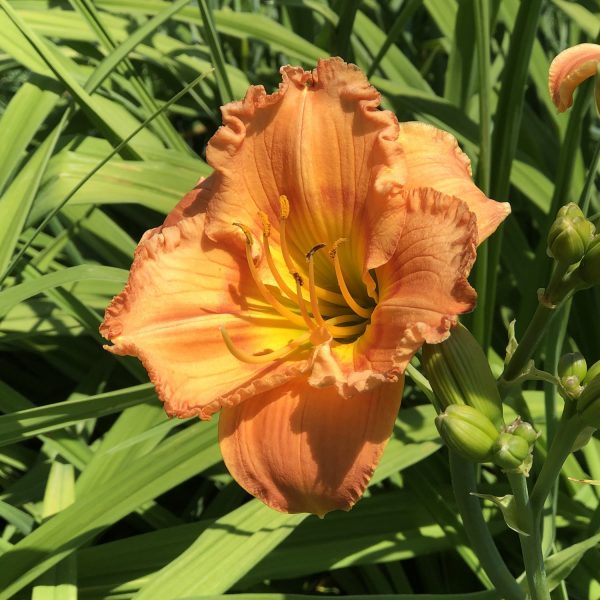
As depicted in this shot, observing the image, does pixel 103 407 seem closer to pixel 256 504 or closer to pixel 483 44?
pixel 256 504

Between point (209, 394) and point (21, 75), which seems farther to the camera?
point (21, 75)

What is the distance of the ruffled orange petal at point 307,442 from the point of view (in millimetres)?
829

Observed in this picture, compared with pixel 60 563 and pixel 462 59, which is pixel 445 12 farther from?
pixel 60 563

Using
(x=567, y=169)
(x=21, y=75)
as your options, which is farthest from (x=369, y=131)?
(x=21, y=75)

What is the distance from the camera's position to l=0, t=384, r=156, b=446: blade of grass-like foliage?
3.52ft

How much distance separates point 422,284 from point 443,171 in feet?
0.47

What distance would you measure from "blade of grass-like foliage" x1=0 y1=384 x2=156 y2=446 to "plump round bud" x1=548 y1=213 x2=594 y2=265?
22.7 inches

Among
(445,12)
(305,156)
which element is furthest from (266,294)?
(445,12)

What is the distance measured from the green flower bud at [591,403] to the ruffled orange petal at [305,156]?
27cm

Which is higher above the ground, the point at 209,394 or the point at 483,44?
the point at 483,44

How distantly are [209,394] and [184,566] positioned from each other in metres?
0.31

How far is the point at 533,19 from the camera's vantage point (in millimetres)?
1196

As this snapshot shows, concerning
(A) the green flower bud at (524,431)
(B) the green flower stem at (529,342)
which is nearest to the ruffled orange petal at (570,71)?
(B) the green flower stem at (529,342)

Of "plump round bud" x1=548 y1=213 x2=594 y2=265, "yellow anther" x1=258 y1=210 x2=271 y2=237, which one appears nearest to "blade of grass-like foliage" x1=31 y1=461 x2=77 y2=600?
"yellow anther" x1=258 y1=210 x2=271 y2=237
